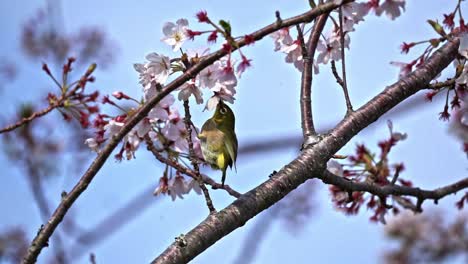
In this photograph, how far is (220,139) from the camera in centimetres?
285

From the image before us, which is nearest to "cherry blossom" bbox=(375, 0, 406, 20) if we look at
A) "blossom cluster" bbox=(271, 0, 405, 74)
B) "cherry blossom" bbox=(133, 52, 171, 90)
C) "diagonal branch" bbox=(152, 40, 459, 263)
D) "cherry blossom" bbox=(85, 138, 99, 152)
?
"blossom cluster" bbox=(271, 0, 405, 74)

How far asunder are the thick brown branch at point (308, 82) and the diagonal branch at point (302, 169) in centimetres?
14

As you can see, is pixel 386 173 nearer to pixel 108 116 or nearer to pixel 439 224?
pixel 108 116

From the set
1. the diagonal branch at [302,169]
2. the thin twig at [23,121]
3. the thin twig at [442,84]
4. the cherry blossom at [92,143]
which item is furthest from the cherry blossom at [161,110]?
the thin twig at [442,84]

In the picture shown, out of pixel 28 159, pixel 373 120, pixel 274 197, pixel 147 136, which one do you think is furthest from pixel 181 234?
pixel 28 159

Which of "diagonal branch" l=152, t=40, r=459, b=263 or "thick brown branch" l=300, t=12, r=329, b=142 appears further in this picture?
"thick brown branch" l=300, t=12, r=329, b=142

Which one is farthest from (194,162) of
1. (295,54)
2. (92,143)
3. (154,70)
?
(295,54)

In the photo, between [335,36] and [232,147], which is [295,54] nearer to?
[335,36]

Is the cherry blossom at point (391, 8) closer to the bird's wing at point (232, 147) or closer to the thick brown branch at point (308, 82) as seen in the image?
the thick brown branch at point (308, 82)

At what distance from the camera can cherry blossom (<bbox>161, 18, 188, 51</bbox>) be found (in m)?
2.86

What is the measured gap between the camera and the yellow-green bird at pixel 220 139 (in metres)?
2.85

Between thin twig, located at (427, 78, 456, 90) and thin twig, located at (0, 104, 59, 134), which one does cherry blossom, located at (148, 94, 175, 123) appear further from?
thin twig, located at (427, 78, 456, 90)

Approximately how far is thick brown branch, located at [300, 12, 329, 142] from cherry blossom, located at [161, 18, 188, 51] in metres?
0.69

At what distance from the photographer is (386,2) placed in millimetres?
3742
